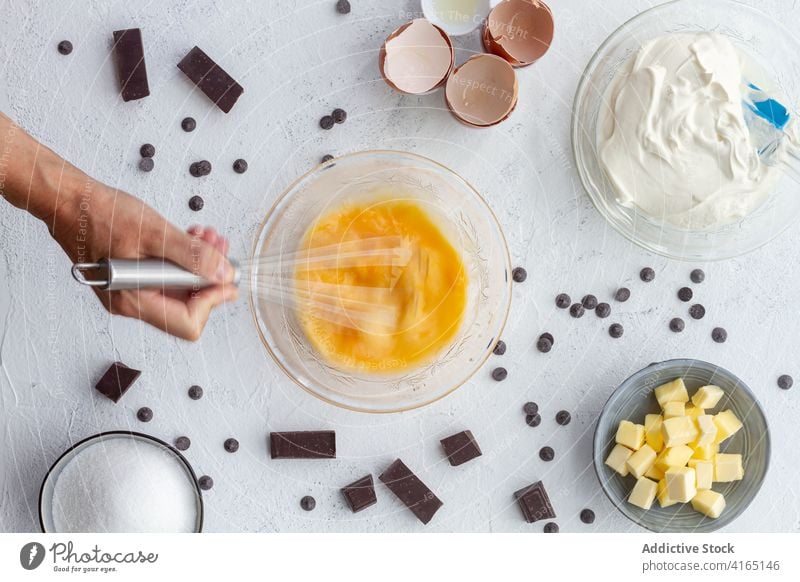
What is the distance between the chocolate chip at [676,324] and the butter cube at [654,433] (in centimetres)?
11

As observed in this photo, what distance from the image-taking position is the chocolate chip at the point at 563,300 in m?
0.94

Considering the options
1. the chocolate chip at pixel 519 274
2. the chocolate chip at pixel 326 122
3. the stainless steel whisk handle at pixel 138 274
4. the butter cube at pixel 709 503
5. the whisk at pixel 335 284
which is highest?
the chocolate chip at pixel 326 122

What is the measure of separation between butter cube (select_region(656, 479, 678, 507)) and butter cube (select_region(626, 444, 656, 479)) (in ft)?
0.08

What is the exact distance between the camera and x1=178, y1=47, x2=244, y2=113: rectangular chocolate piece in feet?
2.99

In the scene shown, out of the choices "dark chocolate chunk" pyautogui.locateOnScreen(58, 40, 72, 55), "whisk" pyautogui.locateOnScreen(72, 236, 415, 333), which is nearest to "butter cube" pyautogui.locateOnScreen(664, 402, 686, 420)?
"whisk" pyautogui.locateOnScreen(72, 236, 415, 333)

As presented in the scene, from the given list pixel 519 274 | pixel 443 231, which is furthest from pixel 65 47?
pixel 519 274

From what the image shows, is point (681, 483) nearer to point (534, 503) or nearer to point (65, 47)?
point (534, 503)

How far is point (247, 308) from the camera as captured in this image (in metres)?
0.93

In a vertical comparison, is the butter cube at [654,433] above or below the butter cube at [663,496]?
above

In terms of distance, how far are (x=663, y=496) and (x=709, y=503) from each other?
52 mm

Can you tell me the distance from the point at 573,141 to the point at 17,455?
78 centimetres

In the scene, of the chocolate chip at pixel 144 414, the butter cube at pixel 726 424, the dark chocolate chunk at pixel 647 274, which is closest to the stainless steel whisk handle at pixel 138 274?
the chocolate chip at pixel 144 414

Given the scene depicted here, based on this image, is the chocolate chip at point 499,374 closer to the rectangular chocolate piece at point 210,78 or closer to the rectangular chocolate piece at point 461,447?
the rectangular chocolate piece at point 461,447

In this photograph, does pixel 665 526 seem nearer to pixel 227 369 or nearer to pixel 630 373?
pixel 630 373
